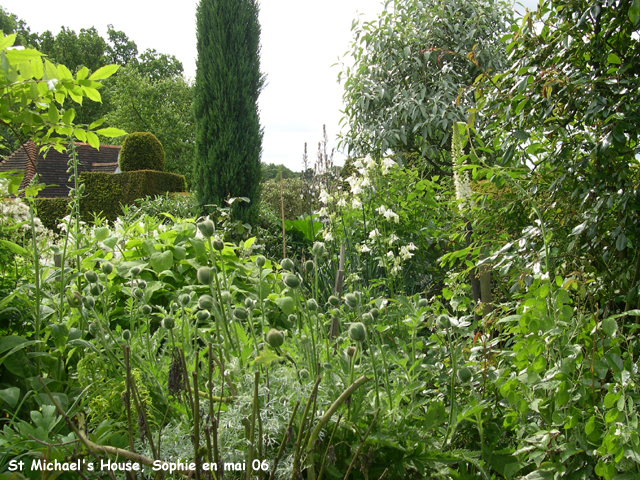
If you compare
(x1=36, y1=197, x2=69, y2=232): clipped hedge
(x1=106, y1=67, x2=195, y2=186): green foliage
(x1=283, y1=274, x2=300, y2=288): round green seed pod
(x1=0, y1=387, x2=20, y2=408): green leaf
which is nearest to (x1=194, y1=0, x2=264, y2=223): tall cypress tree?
(x1=36, y1=197, x2=69, y2=232): clipped hedge

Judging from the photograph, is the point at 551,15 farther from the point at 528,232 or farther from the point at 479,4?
the point at 479,4

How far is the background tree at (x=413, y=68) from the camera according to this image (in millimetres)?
5980

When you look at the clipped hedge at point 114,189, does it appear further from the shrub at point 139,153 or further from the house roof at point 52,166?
the house roof at point 52,166

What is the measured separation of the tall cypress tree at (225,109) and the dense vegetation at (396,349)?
5185mm

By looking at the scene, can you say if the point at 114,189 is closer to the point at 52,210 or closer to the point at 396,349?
the point at 52,210

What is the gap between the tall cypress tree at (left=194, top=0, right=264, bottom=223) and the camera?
7.18m

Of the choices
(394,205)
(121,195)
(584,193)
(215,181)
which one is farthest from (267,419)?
(121,195)

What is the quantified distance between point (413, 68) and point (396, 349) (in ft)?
19.1

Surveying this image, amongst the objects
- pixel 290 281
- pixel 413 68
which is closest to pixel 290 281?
pixel 290 281

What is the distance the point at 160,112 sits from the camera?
22562 mm

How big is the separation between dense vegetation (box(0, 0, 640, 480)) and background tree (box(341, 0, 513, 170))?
4333 mm

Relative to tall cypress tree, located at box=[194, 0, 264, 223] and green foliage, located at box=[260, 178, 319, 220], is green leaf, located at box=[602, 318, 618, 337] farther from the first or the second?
green foliage, located at box=[260, 178, 319, 220]

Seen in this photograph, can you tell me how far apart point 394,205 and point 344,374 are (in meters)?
2.90

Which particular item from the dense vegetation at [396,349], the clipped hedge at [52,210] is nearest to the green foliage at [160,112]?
the clipped hedge at [52,210]
